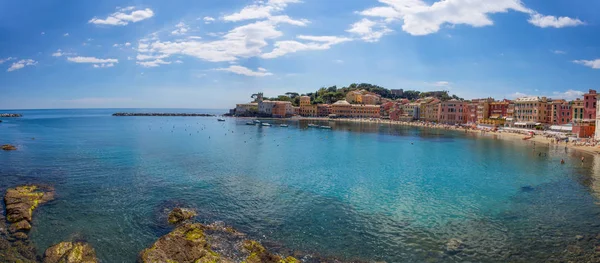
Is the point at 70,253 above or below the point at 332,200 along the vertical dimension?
below

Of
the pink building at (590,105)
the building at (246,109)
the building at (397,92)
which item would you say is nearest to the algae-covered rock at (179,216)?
the pink building at (590,105)

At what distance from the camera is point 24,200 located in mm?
19141

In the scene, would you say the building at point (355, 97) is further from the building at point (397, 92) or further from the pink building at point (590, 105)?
the pink building at point (590, 105)

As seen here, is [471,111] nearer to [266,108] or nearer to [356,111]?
[356,111]

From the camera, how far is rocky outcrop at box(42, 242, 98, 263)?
13.0m

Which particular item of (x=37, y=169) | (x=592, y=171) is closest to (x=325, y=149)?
(x=592, y=171)

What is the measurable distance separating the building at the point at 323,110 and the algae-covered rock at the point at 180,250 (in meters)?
126

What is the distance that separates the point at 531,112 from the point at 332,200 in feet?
244

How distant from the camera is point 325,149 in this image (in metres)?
47.1

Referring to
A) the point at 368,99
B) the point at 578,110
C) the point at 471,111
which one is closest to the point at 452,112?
the point at 471,111

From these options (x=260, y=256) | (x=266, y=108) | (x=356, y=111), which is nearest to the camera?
(x=260, y=256)

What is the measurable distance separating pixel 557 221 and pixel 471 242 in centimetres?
620

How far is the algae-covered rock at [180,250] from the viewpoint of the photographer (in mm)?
12695

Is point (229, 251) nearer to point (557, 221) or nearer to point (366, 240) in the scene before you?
point (366, 240)
